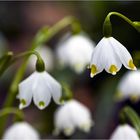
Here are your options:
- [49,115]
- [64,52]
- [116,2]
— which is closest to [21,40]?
[116,2]

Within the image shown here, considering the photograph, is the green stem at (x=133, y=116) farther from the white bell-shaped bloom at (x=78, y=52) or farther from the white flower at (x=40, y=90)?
the white bell-shaped bloom at (x=78, y=52)

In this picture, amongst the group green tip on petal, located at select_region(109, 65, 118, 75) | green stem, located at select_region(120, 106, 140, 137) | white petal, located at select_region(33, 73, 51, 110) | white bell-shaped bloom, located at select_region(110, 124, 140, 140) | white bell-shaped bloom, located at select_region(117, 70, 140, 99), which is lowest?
white bell-shaped bloom, located at select_region(117, 70, 140, 99)

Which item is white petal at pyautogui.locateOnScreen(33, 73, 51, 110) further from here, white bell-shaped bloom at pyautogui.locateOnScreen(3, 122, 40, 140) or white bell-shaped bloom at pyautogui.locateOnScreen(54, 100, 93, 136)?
white bell-shaped bloom at pyautogui.locateOnScreen(54, 100, 93, 136)

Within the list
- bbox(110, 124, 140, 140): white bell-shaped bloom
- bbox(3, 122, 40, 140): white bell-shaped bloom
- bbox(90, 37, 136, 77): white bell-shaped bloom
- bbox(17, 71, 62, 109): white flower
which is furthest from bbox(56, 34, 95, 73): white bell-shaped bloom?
bbox(90, 37, 136, 77): white bell-shaped bloom

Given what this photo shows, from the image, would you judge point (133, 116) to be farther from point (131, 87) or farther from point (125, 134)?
point (131, 87)

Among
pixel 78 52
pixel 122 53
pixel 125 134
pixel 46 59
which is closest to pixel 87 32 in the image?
pixel 46 59
